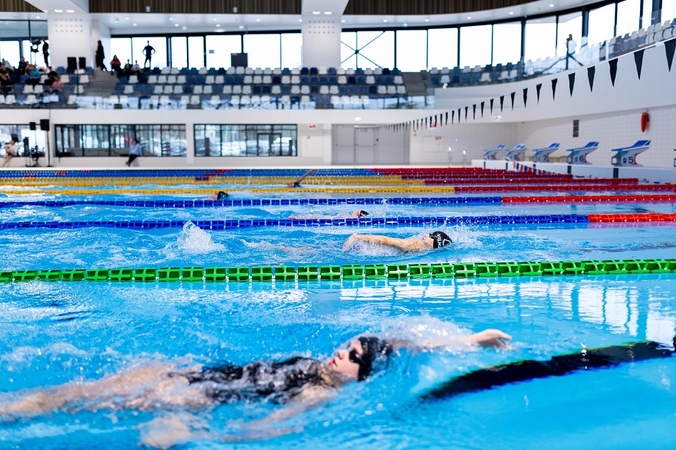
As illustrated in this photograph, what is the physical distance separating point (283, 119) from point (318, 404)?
21.2 metres

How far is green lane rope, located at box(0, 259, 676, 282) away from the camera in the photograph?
4367 mm

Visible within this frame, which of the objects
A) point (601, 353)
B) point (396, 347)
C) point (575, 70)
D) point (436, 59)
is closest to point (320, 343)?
point (396, 347)

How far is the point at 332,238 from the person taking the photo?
627cm

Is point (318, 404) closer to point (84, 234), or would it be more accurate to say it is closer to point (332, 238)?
point (332, 238)

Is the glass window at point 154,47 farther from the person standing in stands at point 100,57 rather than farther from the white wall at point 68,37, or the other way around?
the white wall at point 68,37

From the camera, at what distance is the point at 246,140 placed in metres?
24.0

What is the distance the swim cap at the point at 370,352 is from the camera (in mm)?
2514

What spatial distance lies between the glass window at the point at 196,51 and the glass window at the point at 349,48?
6.34m

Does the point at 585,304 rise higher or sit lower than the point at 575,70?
lower

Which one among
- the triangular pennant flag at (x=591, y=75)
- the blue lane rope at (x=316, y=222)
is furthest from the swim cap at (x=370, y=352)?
the triangular pennant flag at (x=591, y=75)

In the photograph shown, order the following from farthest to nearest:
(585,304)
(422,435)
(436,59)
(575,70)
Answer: (436,59) → (575,70) → (585,304) → (422,435)

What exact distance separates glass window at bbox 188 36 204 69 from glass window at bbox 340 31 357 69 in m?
6.34

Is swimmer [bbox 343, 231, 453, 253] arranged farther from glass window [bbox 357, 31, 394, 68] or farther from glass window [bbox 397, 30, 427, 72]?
glass window [bbox 357, 31, 394, 68]

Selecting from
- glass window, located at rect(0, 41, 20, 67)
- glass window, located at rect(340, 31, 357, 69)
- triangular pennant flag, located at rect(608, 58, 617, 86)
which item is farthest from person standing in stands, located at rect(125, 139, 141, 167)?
triangular pennant flag, located at rect(608, 58, 617, 86)
